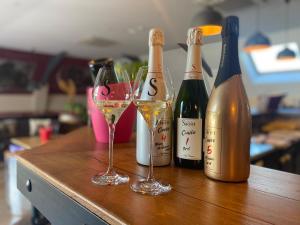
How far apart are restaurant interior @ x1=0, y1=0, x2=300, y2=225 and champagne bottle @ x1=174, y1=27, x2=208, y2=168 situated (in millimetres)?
50

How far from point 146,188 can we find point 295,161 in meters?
2.75

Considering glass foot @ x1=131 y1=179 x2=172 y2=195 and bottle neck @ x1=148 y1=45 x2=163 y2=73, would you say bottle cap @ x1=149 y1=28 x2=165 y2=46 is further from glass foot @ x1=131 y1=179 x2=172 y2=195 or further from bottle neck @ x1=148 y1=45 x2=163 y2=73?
glass foot @ x1=131 y1=179 x2=172 y2=195

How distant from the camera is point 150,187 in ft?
1.62

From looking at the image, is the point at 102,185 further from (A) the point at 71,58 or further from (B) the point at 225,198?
(A) the point at 71,58

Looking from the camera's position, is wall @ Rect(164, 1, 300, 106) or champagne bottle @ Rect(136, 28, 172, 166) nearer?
champagne bottle @ Rect(136, 28, 172, 166)

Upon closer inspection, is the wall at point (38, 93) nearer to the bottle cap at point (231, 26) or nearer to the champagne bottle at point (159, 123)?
the champagne bottle at point (159, 123)

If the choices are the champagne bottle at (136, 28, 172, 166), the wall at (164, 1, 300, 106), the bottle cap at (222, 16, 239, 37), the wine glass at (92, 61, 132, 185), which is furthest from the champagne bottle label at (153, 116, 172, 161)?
the wall at (164, 1, 300, 106)

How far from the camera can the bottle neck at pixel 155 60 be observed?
60 centimetres

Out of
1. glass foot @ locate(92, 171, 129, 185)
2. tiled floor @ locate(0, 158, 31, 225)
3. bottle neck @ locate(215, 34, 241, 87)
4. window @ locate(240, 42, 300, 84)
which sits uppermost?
window @ locate(240, 42, 300, 84)

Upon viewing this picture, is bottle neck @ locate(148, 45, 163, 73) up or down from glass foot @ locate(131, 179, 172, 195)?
up

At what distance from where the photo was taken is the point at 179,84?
0.65 meters

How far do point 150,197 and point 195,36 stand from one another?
14.0 inches

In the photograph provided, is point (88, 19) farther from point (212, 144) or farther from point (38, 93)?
point (212, 144)

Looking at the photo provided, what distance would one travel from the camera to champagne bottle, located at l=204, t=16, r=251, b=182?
0.52 m
